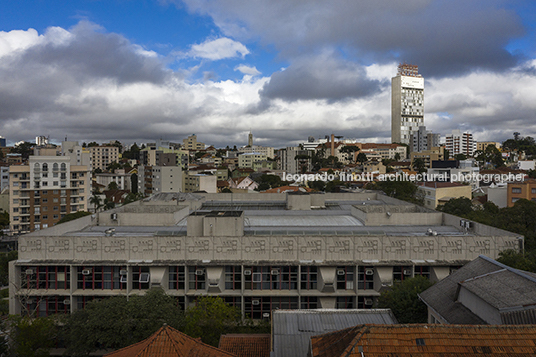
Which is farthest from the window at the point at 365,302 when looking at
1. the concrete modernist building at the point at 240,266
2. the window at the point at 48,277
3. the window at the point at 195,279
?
the window at the point at 48,277

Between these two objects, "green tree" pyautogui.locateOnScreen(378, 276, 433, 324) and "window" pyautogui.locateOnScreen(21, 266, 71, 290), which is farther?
"window" pyautogui.locateOnScreen(21, 266, 71, 290)

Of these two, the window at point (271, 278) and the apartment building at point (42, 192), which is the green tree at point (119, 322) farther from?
the apartment building at point (42, 192)

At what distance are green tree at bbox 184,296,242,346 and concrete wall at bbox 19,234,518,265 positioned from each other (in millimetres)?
4068

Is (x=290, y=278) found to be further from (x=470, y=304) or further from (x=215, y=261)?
(x=470, y=304)

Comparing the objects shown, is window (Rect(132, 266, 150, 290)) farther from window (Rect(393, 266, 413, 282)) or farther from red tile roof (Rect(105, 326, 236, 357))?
window (Rect(393, 266, 413, 282))

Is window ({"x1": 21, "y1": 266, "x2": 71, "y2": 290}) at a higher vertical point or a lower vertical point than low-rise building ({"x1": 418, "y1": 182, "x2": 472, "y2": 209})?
lower

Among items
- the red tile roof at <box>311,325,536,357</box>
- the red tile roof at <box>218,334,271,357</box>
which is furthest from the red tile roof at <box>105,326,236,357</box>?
the red tile roof at <box>311,325,536,357</box>

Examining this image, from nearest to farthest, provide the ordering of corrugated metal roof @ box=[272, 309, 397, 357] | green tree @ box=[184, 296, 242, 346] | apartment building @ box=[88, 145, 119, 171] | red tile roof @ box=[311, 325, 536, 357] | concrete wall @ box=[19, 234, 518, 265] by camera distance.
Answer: red tile roof @ box=[311, 325, 536, 357]
corrugated metal roof @ box=[272, 309, 397, 357]
green tree @ box=[184, 296, 242, 346]
concrete wall @ box=[19, 234, 518, 265]
apartment building @ box=[88, 145, 119, 171]

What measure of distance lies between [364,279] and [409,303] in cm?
590

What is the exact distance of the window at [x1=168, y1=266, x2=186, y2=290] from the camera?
23.9 m

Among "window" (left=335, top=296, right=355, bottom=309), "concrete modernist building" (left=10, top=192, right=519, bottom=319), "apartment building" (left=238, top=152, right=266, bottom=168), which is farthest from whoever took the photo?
"apartment building" (left=238, top=152, right=266, bottom=168)

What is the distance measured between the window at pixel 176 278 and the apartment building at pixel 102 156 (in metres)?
146

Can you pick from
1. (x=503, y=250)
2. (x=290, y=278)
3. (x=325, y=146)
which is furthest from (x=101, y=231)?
(x=325, y=146)

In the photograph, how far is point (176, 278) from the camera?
2392 centimetres
